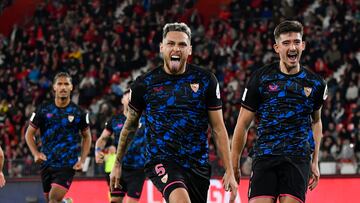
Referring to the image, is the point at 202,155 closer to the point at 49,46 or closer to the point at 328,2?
the point at 328,2

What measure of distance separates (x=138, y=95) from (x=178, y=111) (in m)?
0.46

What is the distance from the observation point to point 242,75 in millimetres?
22422

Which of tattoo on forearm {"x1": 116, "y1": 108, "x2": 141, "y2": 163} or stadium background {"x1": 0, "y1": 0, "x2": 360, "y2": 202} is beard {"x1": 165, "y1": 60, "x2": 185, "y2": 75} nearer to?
tattoo on forearm {"x1": 116, "y1": 108, "x2": 141, "y2": 163}

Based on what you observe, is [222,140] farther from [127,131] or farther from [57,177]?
[57,177]

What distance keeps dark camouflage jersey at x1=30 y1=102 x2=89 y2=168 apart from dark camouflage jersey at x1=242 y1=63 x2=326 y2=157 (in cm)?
509

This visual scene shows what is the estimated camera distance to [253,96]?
771cm

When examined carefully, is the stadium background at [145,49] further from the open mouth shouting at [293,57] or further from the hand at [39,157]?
the open mouth shouting at [293,57]

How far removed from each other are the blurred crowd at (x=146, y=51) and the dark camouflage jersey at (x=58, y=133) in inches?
302

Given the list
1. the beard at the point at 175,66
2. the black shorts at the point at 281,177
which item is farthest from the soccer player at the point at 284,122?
the beard at the point at 175,66

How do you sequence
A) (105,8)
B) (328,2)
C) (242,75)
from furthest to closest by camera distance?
(105,8) < (328,2) < (242,75)

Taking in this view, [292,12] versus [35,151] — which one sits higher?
[292,12]

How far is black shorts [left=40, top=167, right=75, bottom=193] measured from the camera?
12.1 meters

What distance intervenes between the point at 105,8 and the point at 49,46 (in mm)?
2784

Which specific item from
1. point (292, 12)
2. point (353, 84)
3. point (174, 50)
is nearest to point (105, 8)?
point (292, 12)
